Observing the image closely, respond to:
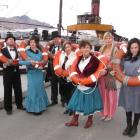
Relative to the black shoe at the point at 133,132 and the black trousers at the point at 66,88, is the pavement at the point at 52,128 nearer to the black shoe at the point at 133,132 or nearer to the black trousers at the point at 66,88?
the black shoe at the point at 133,132

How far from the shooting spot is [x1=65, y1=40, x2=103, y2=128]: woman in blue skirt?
6465 millimetres

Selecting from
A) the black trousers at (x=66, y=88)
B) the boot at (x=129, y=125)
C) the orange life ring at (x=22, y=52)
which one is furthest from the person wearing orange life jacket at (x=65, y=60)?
the boot at (x=129, y=125)

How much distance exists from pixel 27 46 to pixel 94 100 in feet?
6.73

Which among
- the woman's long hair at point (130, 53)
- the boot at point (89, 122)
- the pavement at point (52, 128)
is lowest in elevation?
the pavement at point (52, 128)

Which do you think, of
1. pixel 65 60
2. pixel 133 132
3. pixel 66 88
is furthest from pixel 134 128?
pixel 66 88

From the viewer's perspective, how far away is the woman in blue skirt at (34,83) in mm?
7730

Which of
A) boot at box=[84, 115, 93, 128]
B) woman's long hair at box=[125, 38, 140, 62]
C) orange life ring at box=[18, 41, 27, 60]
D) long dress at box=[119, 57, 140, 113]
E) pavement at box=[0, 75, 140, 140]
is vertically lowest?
pavement at box=[0, 75, 140, 140]

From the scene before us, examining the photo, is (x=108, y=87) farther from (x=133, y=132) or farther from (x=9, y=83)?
(x=9, y=83)

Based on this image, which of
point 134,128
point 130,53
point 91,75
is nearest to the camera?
point 130,53

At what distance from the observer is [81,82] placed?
639 centimetres

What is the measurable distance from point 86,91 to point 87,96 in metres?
0.09

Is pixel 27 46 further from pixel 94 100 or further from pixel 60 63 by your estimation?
pixel 94 100

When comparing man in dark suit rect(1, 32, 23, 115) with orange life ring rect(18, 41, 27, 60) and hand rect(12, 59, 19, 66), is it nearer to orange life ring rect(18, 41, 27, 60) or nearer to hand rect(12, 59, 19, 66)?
hand rect(12, 59, 19, 66)

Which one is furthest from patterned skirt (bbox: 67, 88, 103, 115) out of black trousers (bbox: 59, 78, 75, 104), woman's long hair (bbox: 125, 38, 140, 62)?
black trousers (bbox: 59, 78, 75, 104)
